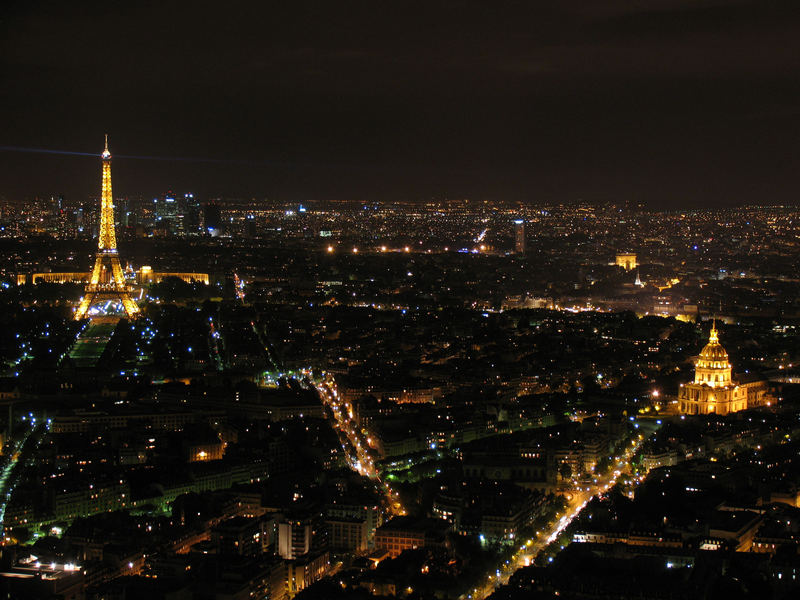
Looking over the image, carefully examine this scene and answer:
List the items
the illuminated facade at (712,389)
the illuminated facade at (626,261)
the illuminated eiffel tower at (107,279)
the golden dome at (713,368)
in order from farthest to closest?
the illuminated facade at (626,261) < the illuminated eiffel tower at (107,279) < the golden dome at (713,368) < the illuminated facade at (712,389)

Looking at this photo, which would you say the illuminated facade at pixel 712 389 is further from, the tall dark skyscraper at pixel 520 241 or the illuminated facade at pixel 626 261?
the tall dark skyscraper at pixel 520 241

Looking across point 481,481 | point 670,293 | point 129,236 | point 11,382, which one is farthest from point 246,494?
point 129,236

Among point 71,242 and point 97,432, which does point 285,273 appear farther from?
point 97,432

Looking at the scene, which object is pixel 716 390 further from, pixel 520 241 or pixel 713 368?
pixel 520 241

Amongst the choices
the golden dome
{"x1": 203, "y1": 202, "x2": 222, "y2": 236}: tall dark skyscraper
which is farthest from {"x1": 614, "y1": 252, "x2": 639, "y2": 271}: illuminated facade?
the golden dome

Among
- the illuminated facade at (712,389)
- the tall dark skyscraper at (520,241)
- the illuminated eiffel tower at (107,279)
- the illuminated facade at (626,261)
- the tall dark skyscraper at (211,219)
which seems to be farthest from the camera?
the tall dark skyscraper at (211,219)

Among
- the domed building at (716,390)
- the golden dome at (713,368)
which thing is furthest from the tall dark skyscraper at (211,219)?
the domed building at (716,390)

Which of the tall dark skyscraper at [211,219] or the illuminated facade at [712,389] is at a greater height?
the tall dark skyscraper at [211,219]
